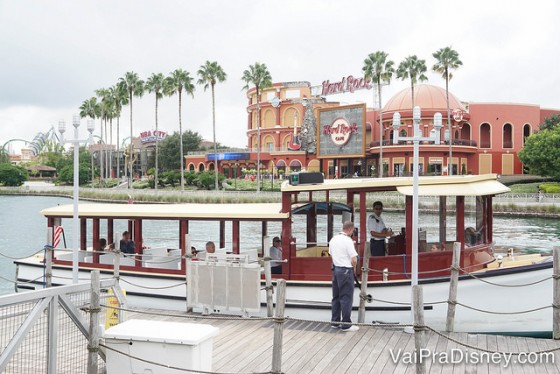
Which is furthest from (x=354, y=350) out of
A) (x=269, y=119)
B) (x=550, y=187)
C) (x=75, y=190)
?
(x=269, y=119)

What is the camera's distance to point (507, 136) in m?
69.4

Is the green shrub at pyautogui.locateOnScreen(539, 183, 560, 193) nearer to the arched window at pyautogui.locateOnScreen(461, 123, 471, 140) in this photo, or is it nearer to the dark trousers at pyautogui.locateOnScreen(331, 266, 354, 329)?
the arched window at pyautogui.locateOnScreen(461, 123, 471, 140)

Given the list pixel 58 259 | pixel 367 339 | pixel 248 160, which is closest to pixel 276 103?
pixel 248 160

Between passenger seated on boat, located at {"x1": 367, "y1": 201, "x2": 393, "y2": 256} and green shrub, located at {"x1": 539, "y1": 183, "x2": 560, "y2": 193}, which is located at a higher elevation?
green shrub, located at {"x1": 539, "y1": 183, "x2": 560, "y2": 193}

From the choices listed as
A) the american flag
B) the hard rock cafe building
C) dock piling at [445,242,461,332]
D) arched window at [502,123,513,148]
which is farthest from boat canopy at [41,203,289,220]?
arched window at [502,123,513,148]

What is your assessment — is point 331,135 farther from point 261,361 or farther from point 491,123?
point 261,361

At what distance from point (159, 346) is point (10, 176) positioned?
110 meters

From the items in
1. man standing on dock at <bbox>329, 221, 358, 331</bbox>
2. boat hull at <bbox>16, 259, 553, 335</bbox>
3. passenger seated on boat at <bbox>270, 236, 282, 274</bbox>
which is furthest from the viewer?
passenger seated on boat at <bbox>270, 236, 282, 274</bbox>

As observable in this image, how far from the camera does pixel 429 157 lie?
63562 millimetres

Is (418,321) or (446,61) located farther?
(446,61)

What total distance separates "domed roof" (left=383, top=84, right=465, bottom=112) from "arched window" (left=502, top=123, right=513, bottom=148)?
6.02 metres

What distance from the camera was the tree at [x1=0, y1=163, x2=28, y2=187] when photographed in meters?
105

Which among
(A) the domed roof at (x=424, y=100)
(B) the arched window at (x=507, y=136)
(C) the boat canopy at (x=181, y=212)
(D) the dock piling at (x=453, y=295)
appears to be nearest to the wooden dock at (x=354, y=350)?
(D) the dock piling at (x=453, y=295)

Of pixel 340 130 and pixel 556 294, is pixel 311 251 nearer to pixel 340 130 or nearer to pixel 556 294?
pixel 556 294
